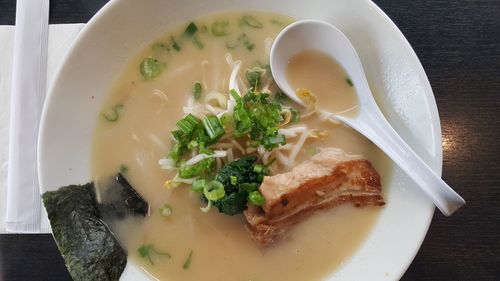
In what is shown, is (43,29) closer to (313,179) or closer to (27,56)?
(27,56)

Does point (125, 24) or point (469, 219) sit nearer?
point (125, 24)

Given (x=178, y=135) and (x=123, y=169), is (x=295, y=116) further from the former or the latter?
(x=123, y=169)

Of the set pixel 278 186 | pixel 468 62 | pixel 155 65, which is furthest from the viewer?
pixel 468 62

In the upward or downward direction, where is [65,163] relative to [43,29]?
downward

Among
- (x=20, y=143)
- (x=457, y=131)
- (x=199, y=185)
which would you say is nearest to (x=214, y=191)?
(x=199, y=185)

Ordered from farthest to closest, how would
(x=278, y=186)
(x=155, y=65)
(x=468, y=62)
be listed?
(x=468, y=62) < (x=155, y=65) < (x=278, y=186)

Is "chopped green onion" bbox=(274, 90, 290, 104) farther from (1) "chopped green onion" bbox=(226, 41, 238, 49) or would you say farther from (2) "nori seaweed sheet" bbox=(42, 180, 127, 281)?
(2) "nori seaweed sheet" bbox=(42, 180, 127, 281)

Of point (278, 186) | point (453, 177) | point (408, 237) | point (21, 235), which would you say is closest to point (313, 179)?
point (278, 186)
